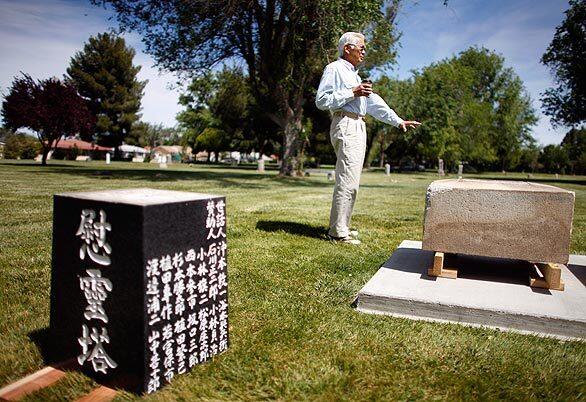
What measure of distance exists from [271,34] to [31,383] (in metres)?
20.7

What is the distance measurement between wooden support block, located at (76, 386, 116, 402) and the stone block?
298cm

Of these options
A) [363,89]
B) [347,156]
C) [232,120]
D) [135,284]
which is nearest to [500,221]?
[363,89]

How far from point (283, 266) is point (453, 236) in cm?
191

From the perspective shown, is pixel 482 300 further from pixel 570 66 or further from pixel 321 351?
pixel 570 66

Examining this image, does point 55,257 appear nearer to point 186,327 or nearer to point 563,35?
point 186,327

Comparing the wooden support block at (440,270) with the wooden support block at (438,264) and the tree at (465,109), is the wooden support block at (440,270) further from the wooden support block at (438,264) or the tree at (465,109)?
the tree at (465,109)

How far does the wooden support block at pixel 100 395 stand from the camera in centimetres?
207

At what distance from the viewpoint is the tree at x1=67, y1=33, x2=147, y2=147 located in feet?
202

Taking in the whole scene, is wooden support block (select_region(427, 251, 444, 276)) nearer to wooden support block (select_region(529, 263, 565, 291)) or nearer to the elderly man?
wooden support block (select_region(529, 263, 565, 291))

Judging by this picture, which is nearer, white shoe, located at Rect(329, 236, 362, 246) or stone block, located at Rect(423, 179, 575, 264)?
stone block, located at Rect(423, 179, 575, 264)

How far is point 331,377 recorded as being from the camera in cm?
236

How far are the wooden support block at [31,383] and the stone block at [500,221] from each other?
3214 mm

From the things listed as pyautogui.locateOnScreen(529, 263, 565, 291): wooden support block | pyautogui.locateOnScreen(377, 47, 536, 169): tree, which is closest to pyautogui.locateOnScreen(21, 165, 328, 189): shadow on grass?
pyautogui.locateOnScreen(529, 263, 565, 291): wooden support block

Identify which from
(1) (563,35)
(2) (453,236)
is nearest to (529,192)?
(2) (453,236)
